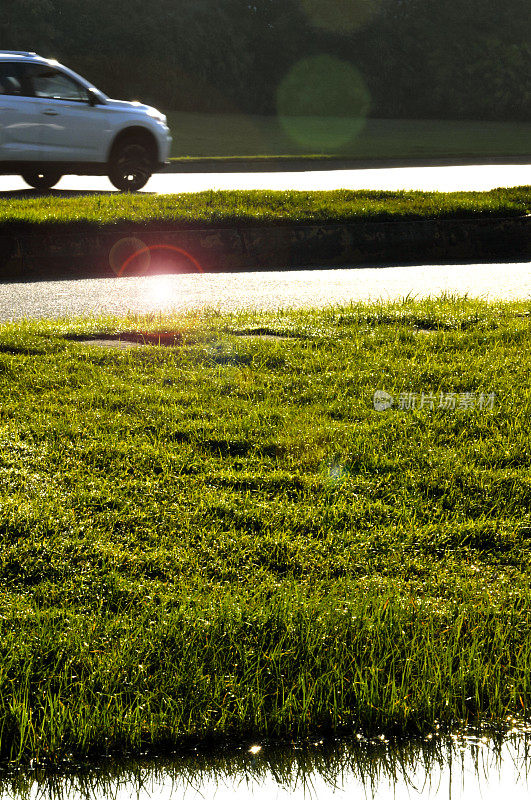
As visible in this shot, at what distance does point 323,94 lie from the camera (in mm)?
42094

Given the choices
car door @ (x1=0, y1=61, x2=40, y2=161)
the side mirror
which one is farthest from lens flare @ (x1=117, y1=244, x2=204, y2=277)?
the side mirror

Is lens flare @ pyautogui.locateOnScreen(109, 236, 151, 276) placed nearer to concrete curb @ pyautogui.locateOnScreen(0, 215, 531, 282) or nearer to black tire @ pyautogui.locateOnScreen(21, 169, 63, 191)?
concrete curb @ pyautogui.locateOnScreen(0, 215, 531, 282)

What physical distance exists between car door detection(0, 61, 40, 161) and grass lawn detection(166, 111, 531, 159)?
10.2m

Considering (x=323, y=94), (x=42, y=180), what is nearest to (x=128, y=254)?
(x=42, y=180)

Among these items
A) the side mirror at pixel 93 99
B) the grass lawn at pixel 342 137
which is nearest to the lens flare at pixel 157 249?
the side mirror at pixel 93 99

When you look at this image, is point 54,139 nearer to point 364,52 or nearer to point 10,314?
point 10,314

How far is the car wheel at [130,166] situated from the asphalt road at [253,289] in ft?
23.6

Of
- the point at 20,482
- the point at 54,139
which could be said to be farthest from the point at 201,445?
the point at 54,139

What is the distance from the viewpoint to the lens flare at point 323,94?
41.5 meters

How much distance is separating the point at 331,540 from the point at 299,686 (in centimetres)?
80

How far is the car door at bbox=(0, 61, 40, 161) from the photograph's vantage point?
14.6 m

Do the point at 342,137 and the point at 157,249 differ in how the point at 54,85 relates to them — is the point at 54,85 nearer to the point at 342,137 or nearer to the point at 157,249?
the point at 157,249

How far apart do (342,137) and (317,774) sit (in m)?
34.6

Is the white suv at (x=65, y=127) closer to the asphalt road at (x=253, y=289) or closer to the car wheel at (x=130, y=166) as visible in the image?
the car wheel at (x=130, y=166)
